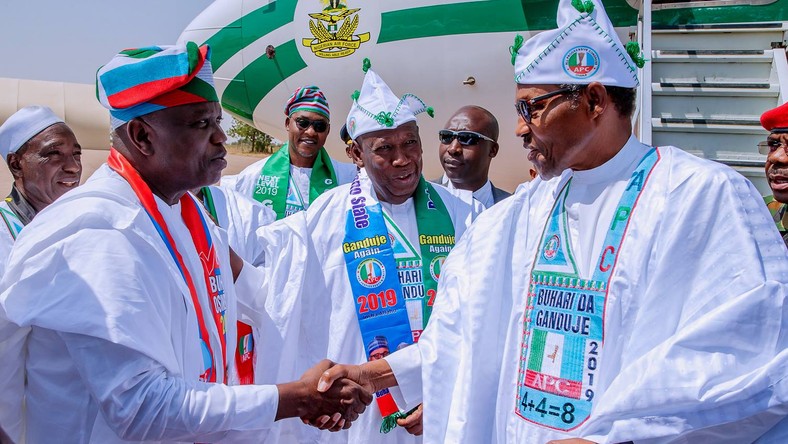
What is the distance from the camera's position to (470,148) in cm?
525

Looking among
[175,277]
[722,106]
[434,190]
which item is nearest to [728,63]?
[722,106]

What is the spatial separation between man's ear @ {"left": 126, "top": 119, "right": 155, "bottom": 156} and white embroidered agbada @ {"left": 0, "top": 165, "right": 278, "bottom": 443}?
0.12 meters

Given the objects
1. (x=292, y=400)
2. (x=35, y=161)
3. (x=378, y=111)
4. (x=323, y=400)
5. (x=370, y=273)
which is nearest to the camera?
(x=292, y=400)

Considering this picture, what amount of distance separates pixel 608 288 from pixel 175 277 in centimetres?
131

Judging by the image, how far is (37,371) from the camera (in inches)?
82.2

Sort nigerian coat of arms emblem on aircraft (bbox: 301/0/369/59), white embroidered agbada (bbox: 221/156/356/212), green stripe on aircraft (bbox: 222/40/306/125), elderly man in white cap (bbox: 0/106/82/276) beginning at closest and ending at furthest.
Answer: elderly man in white cap (bbox: 0/106/82/276)
white embroidered agbada (bbox: 221/156/356/212)
nigerian coat of arms emblem on aircraft (bbox: 301/0/369/59)
green stripe on aircraft (bbox: 222/40/306/125)

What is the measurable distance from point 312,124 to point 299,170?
46cm

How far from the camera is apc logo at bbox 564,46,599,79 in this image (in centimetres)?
225

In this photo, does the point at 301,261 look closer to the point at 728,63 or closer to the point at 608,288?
the point at 608,288

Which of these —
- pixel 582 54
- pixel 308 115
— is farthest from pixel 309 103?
pixel 582 54

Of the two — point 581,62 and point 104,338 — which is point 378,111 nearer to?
point 581,62

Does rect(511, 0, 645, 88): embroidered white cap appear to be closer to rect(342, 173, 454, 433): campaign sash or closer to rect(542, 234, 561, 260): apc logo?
rect(542, 234, 561, 260): apc logo

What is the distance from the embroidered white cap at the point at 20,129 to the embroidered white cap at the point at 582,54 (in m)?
3.28

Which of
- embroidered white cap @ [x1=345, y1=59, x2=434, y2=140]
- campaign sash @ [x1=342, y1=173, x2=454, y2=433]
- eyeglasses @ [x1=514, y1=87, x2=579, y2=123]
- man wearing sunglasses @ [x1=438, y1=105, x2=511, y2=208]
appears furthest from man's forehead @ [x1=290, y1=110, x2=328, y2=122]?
eyeglasses @ [x1=514, y1=87, x2=579, y2=123]
